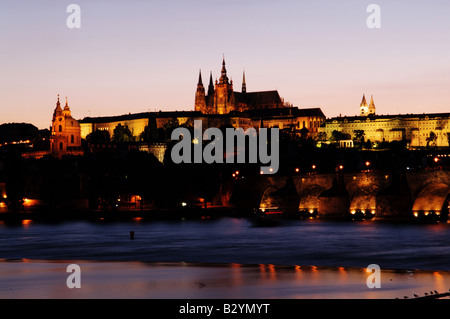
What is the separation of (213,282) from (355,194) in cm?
4871

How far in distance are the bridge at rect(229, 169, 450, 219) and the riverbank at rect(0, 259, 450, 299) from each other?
116 feet

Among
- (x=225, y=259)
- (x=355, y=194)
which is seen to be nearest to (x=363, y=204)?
(x=355, y=194)

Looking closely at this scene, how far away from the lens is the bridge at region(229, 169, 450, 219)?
79812 mm

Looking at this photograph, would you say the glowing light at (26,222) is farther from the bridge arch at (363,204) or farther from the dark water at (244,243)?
the bridge arch at (363,204)

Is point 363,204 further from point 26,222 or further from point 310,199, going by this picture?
point 26,222

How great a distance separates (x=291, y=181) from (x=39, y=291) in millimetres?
58070

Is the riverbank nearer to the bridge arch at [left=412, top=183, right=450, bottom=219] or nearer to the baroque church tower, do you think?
the bridge arch at [left=412, top=183, right=450, bottom=219]

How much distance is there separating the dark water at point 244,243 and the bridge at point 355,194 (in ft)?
10.6

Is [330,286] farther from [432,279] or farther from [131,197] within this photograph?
[131,197]

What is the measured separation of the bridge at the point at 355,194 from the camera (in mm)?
79812

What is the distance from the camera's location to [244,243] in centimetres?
6350

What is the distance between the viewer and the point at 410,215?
8069cm

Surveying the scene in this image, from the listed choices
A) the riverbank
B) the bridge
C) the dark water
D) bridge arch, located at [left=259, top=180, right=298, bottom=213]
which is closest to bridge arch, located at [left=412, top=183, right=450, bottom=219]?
the bridge
